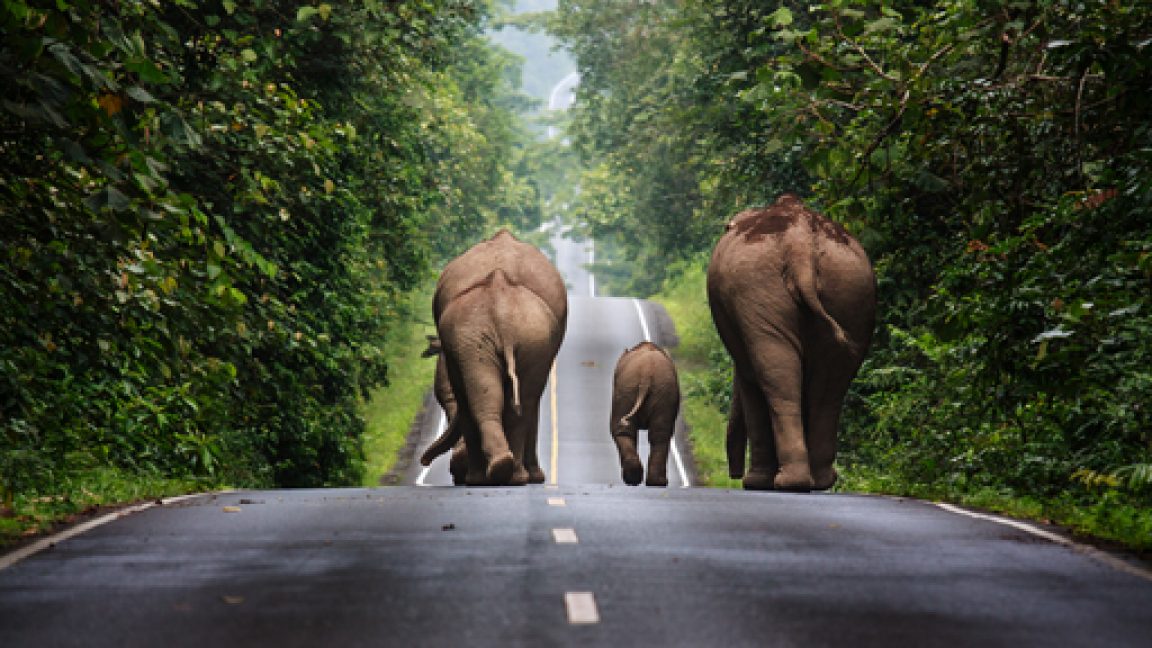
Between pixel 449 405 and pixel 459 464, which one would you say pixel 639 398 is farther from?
pixel 459 464

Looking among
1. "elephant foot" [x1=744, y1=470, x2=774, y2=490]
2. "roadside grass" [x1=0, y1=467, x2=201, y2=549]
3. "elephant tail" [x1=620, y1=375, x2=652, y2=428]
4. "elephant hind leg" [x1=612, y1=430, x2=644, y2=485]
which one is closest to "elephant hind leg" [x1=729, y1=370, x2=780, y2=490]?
"elephant foot" [x1=744, y1=470, x2=774, y2=490]

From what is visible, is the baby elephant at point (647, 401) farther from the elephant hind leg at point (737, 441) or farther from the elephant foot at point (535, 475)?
the elephant foot at point (535, 475)

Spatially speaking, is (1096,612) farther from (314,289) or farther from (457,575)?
(314,289)

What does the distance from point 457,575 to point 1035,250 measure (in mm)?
6709

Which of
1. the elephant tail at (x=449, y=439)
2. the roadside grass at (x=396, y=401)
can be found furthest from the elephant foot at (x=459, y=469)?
the roadside grass at (x=396, y=401)

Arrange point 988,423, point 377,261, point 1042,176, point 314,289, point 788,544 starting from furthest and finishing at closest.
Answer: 1. point 377,261
2. point 314,289
3. point 988,423
4. point 1042,176
5. point 788,544

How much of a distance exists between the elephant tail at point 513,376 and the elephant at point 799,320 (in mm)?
2256

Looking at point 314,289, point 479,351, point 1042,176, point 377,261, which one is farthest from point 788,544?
Result: point 377,261

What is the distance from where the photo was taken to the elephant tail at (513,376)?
57.5 ft

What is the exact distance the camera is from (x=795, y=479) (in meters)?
17.1

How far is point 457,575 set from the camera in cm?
852

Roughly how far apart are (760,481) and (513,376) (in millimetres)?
2964

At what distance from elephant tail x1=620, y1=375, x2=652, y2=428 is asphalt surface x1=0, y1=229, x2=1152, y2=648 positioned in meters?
11.8

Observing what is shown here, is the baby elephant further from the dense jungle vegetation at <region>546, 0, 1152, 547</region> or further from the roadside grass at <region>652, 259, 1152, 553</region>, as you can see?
the dense jungle vegetation at <region>546, 0, 1152, 547</region>
